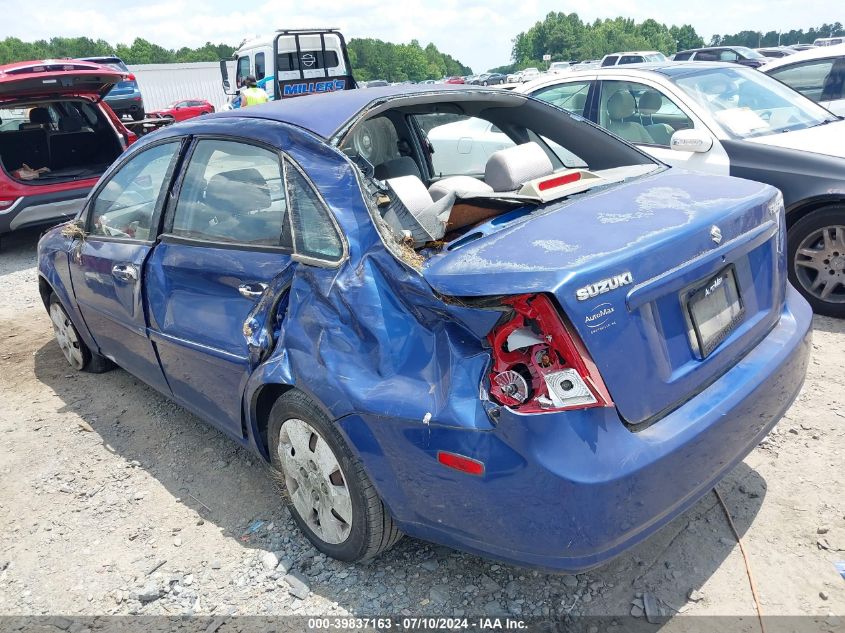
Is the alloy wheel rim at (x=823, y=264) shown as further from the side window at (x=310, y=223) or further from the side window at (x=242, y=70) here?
the side window at (x=242, y=70)

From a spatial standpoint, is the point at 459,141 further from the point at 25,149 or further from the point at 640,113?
the point at 25,149

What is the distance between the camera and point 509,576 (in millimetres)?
2531

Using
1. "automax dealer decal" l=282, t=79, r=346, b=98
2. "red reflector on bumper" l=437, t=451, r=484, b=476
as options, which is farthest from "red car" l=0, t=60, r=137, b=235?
"red reflector on bumper" l=437, t=451, r=484, b=476

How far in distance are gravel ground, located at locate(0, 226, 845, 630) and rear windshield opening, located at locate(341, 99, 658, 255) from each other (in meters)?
1.30

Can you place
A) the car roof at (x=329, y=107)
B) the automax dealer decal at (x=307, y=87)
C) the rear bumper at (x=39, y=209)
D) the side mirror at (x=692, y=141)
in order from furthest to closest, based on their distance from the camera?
the automax dealer decal at (x=307, y=87) → the rear bumper at (x=39, y=209) → the side mirror at (x=692, y=141) → the car roof at (x=329, y=107)

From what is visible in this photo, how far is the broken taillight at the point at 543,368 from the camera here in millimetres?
1877

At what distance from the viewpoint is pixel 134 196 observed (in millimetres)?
3670

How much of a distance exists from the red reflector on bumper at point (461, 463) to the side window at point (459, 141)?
2.07 m

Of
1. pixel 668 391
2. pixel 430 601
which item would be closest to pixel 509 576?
pixel 430 601

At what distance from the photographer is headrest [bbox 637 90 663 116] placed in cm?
541

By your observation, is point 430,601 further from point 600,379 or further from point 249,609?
point 600,379

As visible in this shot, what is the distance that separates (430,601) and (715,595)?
0.99 m

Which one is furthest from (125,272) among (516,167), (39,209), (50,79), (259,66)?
(259,66)

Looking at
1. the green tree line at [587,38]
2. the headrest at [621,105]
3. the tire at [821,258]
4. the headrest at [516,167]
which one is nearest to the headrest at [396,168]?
the headrest at [516,167]
